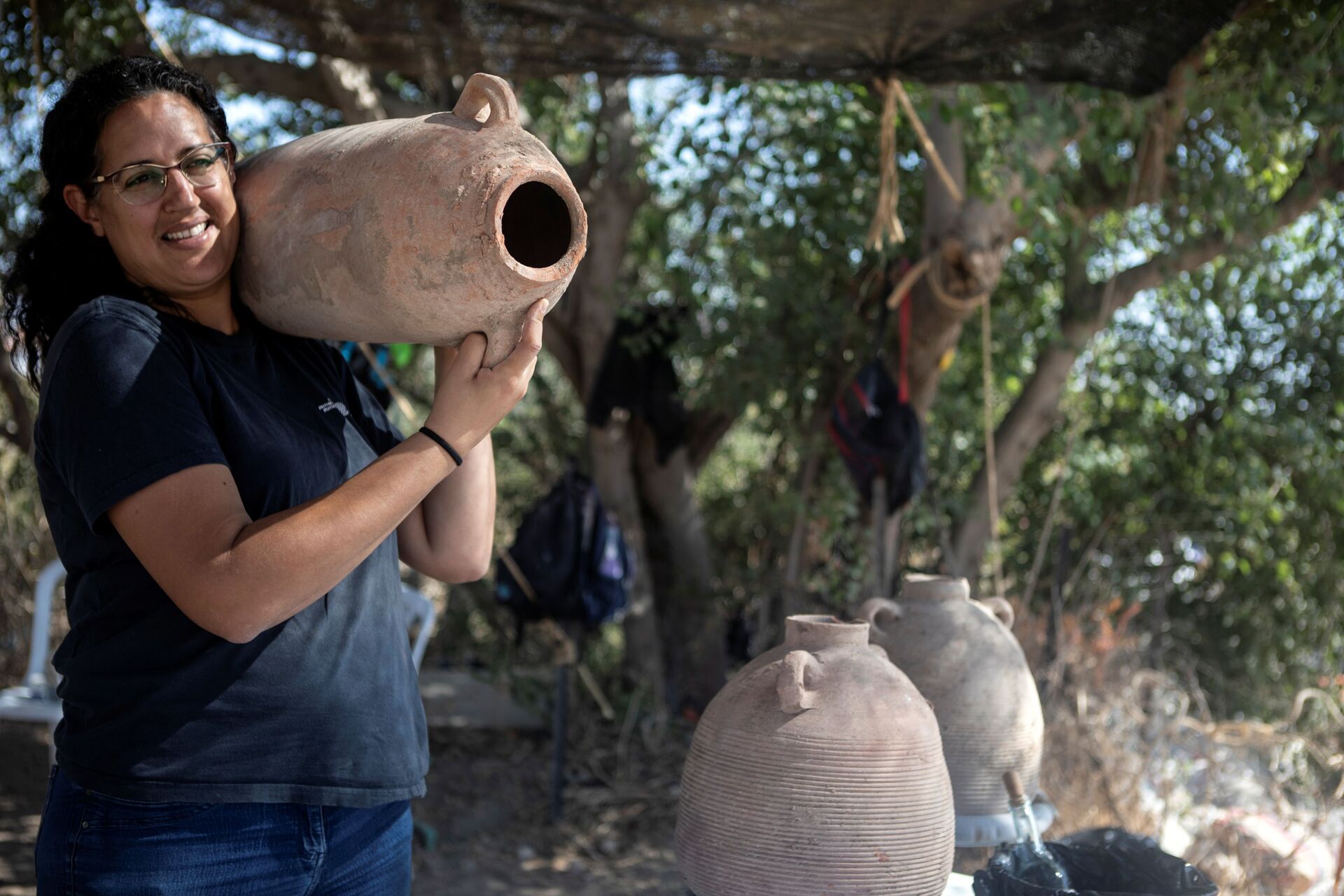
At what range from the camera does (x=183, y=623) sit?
1312 mm

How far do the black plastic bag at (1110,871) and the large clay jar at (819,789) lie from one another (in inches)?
4.2

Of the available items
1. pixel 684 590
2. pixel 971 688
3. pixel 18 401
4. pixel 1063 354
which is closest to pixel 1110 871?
pixel 971 688

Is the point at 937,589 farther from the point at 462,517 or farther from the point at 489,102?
the point at 489,102

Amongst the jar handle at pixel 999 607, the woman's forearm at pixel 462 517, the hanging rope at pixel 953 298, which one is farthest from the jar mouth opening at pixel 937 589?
Result: the hanging rope at pixel 953 298

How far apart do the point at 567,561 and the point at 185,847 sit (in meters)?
3.32

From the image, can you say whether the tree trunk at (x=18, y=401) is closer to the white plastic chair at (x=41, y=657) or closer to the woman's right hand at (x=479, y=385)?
the white plastic chair at (x=41, y=657)

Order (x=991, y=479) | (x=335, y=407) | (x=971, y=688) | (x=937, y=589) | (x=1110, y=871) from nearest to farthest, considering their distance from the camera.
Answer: (x=335, y=407) < (x=1110, y=871) < (x=971, y=688) < (x=937, y=589) < (x=991, y=479)

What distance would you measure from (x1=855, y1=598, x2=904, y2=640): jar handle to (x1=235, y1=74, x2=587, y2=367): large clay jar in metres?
1.32

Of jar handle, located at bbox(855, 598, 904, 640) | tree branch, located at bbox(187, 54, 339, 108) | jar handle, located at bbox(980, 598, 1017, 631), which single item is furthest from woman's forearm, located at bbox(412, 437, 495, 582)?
tree branch, located at bbox(187, 54, 339, 108)

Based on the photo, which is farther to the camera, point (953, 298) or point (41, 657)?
Result: point (953, 298)

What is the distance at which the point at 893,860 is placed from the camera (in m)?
1.81

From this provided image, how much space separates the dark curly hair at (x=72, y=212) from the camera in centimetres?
138

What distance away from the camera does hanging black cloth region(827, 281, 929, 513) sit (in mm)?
4359

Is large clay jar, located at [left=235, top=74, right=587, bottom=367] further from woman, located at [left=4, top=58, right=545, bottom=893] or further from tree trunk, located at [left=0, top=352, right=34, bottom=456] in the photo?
tree trunk, located at [left=0, top=352, right=34, bottom=456]
